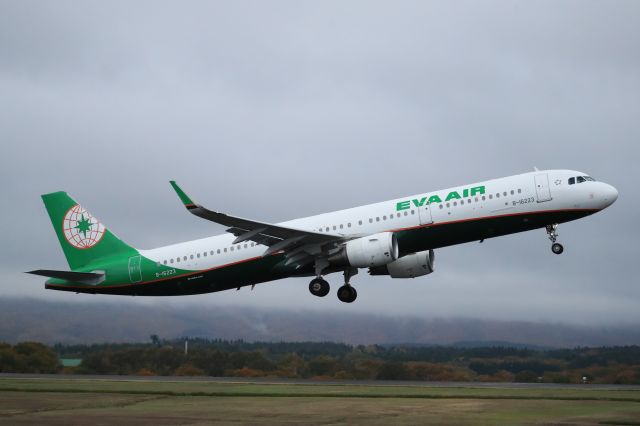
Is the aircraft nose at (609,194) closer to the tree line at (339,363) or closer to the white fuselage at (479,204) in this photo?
the white fuselage at (479,204)

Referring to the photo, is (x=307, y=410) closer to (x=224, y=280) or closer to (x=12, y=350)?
(x=224, y=280)

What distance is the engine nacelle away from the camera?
45844 millimetres

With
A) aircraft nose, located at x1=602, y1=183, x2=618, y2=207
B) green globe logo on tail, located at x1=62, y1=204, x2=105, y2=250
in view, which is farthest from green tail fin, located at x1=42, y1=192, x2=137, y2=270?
aircraft nose, located at x1=602, y1=183, x2=618, y2=207

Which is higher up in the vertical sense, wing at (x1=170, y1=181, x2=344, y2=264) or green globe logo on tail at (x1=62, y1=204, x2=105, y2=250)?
green globe logo on tail at (x1=62, y1=204, x2=105, y2=250)

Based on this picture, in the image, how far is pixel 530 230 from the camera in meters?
40.4

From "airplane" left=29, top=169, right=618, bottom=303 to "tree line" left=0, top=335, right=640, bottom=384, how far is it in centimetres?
921

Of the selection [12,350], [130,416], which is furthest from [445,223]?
[12,350]

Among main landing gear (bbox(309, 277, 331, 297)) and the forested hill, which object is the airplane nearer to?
main landing gear (bbox(309, 277, 331, 297))

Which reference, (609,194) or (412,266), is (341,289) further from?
(609,194)

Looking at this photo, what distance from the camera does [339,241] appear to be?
41969mm

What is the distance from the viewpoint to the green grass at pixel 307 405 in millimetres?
25406

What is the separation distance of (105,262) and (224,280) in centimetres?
785

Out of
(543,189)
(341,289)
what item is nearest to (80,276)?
(341,289)

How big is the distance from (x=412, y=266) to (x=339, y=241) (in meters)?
5.75
